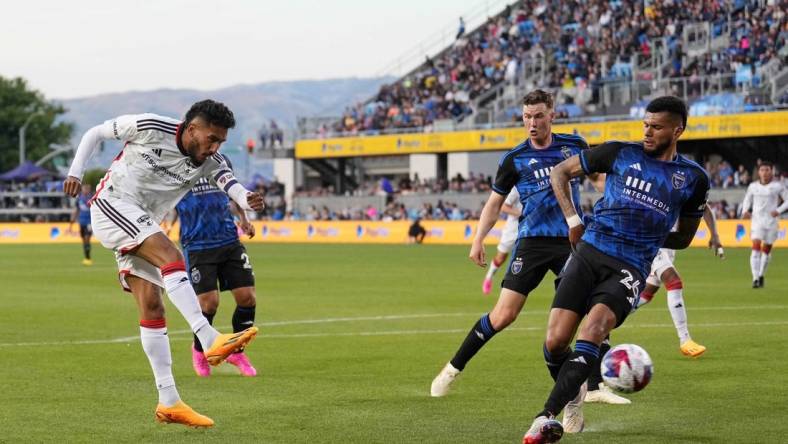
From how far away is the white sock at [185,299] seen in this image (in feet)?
29.5

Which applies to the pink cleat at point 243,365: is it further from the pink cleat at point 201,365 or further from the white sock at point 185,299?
the white sock at point 185,299

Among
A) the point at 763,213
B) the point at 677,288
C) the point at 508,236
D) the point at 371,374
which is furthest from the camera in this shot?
the point at 763,213

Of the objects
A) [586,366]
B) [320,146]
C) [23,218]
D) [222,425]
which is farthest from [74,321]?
[23,218]

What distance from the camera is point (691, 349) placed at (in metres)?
13.6

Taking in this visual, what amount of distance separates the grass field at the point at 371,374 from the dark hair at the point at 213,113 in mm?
2154

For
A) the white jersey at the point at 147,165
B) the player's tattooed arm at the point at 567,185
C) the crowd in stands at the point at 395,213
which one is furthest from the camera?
the crowd in stands at the point at 395,213

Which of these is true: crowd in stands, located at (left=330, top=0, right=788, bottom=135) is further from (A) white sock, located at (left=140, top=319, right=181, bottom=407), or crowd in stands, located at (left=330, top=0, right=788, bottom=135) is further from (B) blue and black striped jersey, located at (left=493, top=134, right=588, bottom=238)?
(A) white sock, located at (left=140, top=319, right=181, bottom=407)

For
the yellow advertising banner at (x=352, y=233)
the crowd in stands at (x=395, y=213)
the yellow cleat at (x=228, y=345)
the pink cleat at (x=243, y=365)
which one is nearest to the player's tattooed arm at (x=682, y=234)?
the yellow cleat at (x=228, y=345)

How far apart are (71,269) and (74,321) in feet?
52.3

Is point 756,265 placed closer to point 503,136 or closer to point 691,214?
point 691,214

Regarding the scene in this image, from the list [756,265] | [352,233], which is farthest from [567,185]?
[352,233]

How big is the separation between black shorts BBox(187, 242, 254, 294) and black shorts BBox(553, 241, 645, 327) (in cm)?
509

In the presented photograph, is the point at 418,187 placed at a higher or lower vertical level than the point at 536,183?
lower

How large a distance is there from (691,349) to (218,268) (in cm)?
498
